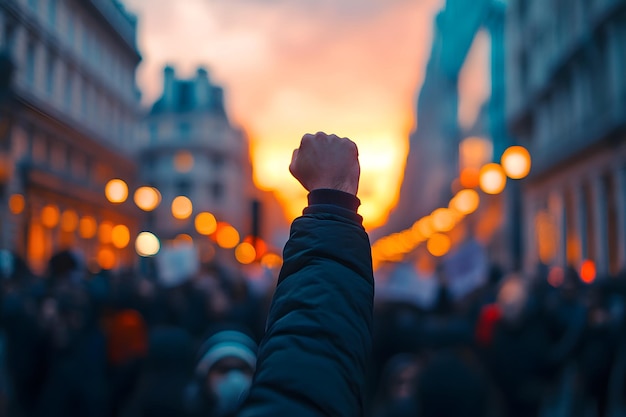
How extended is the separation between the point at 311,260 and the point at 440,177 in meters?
82.7

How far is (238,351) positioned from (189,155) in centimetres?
3461

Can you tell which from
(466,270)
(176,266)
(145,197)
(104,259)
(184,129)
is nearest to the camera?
(466,270)

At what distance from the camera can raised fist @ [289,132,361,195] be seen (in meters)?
2.04

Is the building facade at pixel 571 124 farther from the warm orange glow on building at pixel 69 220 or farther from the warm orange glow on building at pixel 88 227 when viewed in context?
the warm orange glow on building at pixel 69 220

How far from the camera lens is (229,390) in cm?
505

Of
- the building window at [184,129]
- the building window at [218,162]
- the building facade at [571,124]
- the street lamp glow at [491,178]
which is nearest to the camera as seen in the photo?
the street lamp glow at [491,178]

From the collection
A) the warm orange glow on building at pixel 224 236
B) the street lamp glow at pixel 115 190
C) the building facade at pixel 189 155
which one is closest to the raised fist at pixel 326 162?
the building facade at pixel 189 155

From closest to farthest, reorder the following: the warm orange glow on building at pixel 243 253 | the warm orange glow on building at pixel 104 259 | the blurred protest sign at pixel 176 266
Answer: the warm orange glow on building at pixel 104 259 < the blurred protest sign at pixel 176 266 < the warm orange glow on building at pixel 243 253

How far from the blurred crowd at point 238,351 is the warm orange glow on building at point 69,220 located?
680 mm

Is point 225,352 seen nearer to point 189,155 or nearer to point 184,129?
point 184,129

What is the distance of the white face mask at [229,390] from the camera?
16.5ft

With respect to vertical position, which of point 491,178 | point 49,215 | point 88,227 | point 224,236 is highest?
point 224,236

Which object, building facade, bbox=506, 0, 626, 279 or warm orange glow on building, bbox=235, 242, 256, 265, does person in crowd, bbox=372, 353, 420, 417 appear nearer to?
building facade, bbox=506, 0, 626, 279

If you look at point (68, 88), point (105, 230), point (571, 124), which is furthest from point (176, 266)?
point (571, 124)
